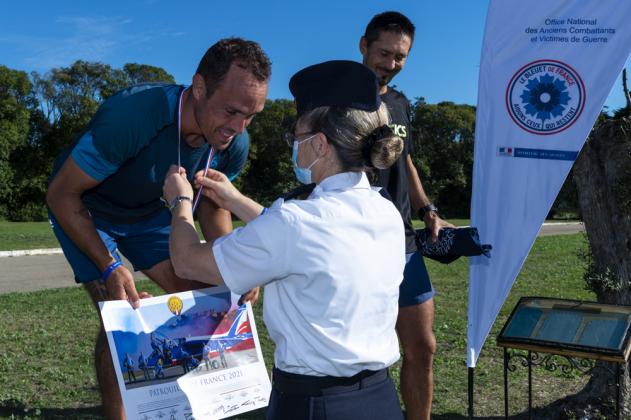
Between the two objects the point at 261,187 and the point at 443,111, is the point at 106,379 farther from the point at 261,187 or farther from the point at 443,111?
the point at 443,111

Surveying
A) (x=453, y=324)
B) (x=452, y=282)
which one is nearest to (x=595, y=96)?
(x=453, y=324)

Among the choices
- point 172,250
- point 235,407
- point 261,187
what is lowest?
point 235,407

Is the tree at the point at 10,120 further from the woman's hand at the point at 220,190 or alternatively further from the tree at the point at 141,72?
the woman's hand at the point at 220,190

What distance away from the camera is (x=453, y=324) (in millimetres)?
7535

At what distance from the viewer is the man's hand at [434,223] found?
3748 mm

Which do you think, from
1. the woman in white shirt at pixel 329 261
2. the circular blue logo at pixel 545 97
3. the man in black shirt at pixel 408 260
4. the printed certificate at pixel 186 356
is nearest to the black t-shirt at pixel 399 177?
the man in black shirt at pixel 408 260

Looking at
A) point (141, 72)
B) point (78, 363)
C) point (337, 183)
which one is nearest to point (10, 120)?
point (141, 72)

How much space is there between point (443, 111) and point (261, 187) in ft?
66.0

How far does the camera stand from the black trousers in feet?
6.82

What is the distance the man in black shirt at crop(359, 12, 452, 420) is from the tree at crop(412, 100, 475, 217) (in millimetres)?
45910

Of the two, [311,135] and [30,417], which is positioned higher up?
[311,135]

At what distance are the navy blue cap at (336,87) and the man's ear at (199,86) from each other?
922 mm

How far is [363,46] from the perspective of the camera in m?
4.03

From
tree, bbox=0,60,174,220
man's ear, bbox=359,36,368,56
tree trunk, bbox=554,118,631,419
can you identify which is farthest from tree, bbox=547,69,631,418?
tree, bbox=0,60,174,220
